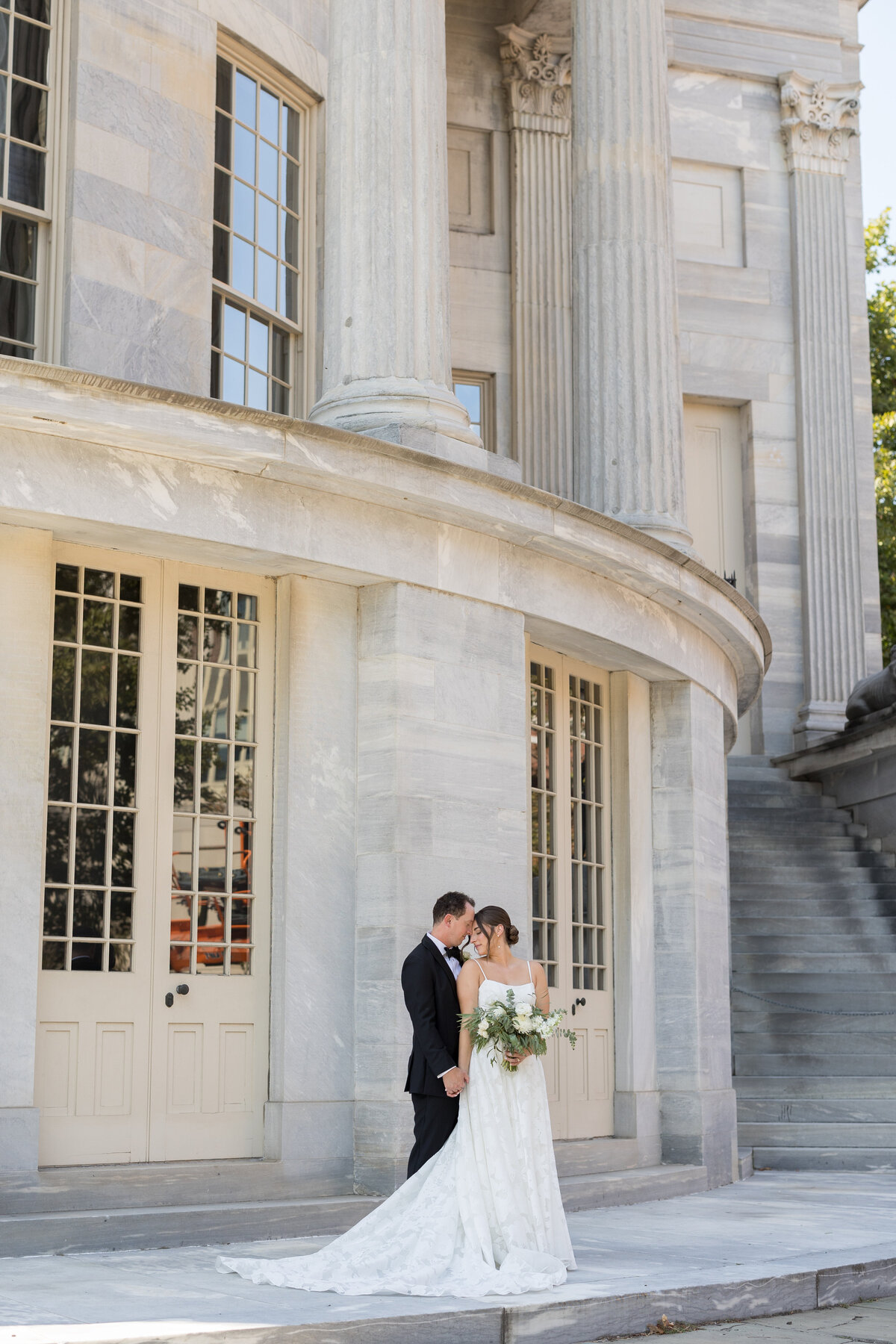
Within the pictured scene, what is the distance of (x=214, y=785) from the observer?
33.9 ft

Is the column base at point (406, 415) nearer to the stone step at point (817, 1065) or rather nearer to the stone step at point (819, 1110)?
the stone step at point (819, 1110)

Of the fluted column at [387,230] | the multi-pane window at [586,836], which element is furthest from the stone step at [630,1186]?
the fluted column at [387,230]

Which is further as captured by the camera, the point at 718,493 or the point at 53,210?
the point at 718,493

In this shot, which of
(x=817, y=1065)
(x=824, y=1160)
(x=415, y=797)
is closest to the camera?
(x=415, y=797)

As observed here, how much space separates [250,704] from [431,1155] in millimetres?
3206

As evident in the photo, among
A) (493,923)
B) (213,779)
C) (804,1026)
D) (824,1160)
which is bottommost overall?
(824,1160)

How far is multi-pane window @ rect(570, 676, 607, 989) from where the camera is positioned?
1292cm

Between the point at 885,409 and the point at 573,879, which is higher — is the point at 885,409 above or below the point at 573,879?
above

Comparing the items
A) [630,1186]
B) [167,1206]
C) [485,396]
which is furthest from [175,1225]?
[485,396]

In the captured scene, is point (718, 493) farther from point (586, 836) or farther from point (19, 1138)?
point (19, 1138)

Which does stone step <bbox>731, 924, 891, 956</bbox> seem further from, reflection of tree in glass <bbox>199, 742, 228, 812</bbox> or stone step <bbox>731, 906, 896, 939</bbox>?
reflection of tree in glass <bbox>199, 742, 228, 812</bbox>

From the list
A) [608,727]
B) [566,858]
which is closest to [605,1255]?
[566,858]

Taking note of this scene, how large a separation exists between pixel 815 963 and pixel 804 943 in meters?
0.42

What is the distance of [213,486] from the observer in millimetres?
9750
